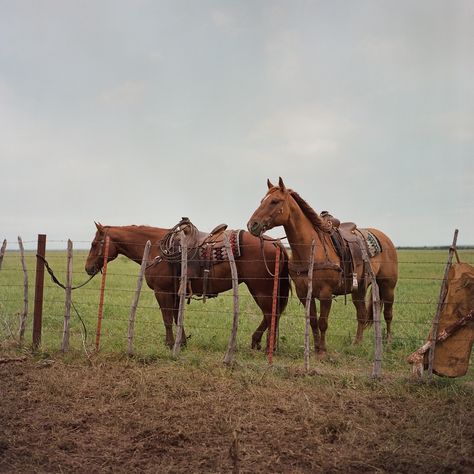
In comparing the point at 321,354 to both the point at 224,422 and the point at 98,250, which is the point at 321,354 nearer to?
the point at 224,422

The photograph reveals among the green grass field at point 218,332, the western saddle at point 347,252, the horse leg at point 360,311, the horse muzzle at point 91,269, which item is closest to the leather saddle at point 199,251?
the green grass field at point 218,332

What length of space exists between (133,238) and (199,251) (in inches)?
50.7


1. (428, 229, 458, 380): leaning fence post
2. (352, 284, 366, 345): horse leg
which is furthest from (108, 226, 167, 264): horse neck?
(428, 229, 458, 380): leaning fence post

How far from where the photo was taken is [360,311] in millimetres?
8539

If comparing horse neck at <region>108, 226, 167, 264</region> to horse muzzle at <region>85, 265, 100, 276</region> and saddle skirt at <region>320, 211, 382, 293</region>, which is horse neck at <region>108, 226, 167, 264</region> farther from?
saddle skirt at <region>320, 211, 382, 293</region>

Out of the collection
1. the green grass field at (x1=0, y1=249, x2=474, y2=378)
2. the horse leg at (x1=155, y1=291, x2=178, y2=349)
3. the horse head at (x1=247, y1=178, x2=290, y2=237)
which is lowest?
the green grass field at (x1=0, y1=249, x2=474, y2=378)

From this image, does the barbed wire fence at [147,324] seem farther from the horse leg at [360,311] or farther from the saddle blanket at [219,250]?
the saddle blanket at [219,250]

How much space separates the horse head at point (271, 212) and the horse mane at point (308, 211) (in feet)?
0.57

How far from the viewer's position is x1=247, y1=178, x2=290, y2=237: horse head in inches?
255

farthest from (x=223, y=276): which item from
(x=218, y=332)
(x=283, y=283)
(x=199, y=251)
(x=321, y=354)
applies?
(x=321, y=354)

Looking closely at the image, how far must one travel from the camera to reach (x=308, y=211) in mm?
6988

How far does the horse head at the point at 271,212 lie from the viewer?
6.49 m

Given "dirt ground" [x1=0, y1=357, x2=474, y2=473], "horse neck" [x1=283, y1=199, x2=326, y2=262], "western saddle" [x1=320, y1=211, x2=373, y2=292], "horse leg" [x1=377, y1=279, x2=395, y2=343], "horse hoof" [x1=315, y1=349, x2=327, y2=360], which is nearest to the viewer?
"dirt ground" [x1=0, y1=357, x2=474, y2=473]

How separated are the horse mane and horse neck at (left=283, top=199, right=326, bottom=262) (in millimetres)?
81
